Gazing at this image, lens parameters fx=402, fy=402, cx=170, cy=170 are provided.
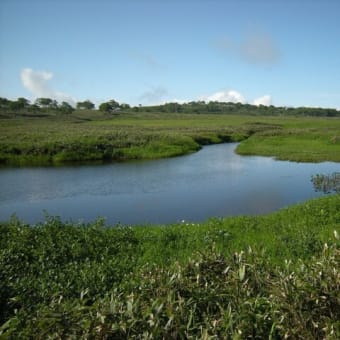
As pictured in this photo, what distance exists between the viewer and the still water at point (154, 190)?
67.8ft

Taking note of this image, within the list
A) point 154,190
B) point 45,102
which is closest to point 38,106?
point 45,102

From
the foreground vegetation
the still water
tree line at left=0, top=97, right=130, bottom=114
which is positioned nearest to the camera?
the foreground vegetation

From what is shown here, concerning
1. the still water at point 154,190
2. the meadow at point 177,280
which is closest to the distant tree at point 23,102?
the still water at point 154,190

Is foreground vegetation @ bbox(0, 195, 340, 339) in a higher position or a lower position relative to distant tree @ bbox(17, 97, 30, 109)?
lower

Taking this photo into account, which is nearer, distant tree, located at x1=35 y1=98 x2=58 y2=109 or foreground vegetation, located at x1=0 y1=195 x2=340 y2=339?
foreground vegetation, located at x1=0 y1=195 x2=340 y2=339

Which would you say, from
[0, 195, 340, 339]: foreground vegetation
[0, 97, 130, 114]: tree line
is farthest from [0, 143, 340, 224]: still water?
[0, 97, 130, 114]: tree line

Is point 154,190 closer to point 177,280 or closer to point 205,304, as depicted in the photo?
point 177,280

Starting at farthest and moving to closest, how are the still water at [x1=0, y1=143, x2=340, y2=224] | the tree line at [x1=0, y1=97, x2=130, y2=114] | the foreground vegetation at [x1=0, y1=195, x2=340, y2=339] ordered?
the tree line at [x1=0, y1=97, x2=130, y2=114] < the still water at [x1=0, y1=143, x2=340, y2=224] < the foreground vegetation at [x1=0, y1=195, x2=340, y2=339]

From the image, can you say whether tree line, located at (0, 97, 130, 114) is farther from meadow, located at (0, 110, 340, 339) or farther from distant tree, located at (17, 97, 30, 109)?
meadow, located at (0, 110, 340, 339)

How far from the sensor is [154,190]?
2619 cm

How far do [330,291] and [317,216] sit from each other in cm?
1162

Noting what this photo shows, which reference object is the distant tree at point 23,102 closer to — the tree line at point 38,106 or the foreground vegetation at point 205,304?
the tree line at point 38,106

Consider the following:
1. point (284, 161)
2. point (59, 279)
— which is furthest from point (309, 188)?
point (59, 279)

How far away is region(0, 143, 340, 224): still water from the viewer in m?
20.7
